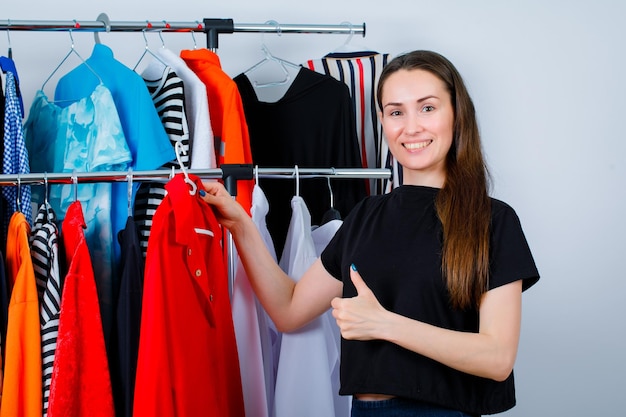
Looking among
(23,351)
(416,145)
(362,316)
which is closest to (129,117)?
(23,351)

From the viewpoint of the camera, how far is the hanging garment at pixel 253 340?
5.69 feet

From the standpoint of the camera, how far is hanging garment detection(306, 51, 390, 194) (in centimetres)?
239

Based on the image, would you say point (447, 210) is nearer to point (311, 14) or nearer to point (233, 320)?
point (233, 320)

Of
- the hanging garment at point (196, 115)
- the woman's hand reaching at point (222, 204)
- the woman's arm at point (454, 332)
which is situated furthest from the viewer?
the hanging garment at point (196, 115)

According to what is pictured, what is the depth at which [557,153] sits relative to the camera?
2.76 m

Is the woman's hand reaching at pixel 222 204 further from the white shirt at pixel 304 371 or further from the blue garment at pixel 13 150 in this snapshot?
the blue garment at pixel 13 150

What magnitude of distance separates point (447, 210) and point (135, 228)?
65cm

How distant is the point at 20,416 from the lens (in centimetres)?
155

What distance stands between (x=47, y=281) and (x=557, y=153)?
6.05ft

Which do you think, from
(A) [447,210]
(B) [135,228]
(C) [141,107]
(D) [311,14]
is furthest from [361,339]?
(D) [311,14]

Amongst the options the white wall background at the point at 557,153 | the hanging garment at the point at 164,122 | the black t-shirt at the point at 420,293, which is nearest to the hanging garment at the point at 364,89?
the white wall background at the point at 557,153

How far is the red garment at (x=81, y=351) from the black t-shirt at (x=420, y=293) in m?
0.48

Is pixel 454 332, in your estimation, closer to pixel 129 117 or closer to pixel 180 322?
pixel 180 322

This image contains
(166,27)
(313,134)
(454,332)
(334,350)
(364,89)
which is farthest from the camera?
(364,89)
